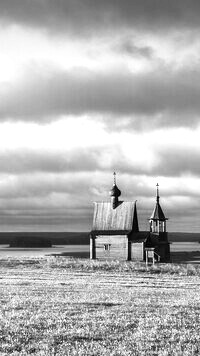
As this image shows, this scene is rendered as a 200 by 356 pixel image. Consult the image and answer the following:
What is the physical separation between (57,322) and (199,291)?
13723 mm

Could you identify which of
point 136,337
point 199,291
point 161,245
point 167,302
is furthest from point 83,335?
point 161,245

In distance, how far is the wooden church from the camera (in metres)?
66.9

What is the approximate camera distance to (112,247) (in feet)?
224

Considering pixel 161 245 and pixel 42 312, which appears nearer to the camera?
pixel 42 312

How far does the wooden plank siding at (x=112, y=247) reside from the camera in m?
67.2

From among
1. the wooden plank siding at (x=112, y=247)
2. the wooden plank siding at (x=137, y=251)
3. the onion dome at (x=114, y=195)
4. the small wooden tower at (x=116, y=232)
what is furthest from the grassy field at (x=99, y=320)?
the onion dome at (x=114, y=195)

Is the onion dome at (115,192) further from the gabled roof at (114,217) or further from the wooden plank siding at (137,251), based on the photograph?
the wooden plank siding at (137,251)

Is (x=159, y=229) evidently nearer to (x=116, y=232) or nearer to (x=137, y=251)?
(x=137, y=251)

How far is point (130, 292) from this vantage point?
2739 cm

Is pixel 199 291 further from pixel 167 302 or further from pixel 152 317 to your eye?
pixel 152 317

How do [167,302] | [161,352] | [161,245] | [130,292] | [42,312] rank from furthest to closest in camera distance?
[161,245]
[130,292]
[167,302]
[42,312]
[161,352]

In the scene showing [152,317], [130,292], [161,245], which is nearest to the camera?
[152,317]

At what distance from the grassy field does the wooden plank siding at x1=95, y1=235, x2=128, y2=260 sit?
36181 millimetres

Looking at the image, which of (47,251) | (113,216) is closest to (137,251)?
(113,216)
